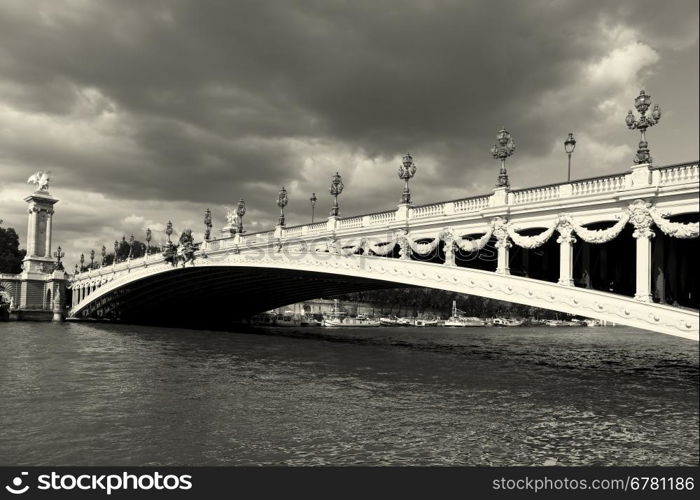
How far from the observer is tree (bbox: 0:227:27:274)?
8444 cm

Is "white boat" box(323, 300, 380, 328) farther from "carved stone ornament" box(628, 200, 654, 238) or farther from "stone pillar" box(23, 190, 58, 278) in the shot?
"carved stone ornament" box(628, 200, 654, 238)

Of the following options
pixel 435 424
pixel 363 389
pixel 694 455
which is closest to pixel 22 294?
pixel 363 389

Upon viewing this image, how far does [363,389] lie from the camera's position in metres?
21.3

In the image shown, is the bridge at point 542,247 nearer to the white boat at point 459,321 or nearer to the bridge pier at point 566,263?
the bridge pier at point 566,263

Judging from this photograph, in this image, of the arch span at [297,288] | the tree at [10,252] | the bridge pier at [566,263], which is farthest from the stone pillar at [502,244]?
the tree at [10,252]

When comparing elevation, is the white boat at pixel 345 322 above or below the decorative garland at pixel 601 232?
below

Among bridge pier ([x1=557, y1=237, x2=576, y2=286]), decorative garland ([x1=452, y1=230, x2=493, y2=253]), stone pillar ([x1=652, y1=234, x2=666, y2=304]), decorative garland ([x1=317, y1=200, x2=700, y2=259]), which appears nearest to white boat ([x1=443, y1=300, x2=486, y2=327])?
decorative garland ([x1=317, y1=200, x2=700, y2=259])

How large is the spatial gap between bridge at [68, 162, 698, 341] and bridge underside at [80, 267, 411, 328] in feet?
12.7

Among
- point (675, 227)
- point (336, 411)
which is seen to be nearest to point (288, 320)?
point (336, 411)

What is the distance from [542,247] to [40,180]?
69.2 meters

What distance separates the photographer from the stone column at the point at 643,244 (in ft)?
66.7

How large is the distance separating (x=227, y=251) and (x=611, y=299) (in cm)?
→ 2925

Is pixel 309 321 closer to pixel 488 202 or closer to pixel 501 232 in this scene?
pixel 488 202

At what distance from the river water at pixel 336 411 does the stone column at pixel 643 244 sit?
369 cm
